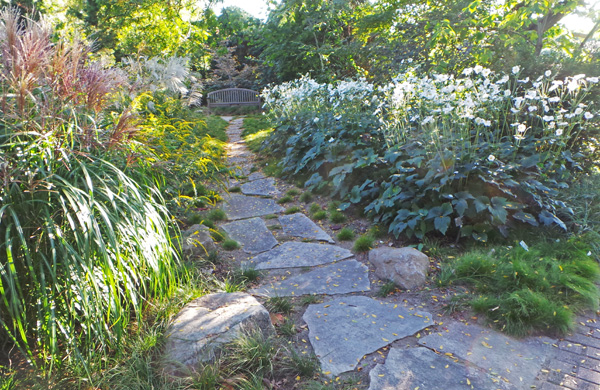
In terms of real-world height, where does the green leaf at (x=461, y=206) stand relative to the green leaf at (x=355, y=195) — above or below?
above

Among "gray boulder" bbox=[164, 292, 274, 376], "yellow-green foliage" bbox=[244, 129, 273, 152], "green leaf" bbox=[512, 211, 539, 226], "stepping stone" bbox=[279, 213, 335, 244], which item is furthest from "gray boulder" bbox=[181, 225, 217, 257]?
"yellow-green foliage" bbox=[244, 129, 273, 152]

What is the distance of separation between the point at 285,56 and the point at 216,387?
11.2m

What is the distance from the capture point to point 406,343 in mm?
2000

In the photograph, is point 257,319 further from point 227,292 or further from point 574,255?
point 574,255

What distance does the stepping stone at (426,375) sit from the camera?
1.68 m

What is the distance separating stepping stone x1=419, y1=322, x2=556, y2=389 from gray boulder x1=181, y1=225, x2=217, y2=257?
5.25 ft

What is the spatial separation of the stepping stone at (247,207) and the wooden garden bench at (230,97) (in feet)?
33.1

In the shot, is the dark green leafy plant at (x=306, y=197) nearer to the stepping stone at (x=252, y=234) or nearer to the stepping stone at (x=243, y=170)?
the stepping stone at (x=252, y=234)

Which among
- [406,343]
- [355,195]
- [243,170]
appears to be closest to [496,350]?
[406,343]

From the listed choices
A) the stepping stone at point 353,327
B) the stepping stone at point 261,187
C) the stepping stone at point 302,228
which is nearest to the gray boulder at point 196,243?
the stepping stone at point 302,228

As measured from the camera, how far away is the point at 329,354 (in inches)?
74.9

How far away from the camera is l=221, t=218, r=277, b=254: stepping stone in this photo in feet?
10.7

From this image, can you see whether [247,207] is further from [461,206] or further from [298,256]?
[461,206]

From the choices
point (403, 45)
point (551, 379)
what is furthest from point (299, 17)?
point (551, 379)
